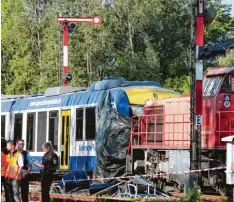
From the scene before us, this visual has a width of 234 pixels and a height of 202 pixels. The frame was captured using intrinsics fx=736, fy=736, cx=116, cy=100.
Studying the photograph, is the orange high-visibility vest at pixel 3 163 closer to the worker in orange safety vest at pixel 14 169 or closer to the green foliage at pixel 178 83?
the worker in orange safety vest at pixel 14 169

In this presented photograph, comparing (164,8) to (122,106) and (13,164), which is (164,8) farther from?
(13,164)

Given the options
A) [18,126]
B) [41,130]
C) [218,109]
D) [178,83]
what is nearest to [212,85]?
[218,109]

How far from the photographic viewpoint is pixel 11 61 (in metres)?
59.9

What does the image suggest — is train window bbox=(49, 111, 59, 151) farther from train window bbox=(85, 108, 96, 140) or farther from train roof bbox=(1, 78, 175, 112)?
train window bbox=(85, 108, 96, 140)

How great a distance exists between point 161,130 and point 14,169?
6.42 meters

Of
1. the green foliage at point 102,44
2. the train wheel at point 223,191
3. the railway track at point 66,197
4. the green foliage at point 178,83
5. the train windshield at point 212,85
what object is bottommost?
the railway track at point 66,197

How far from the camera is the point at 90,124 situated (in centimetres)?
2375

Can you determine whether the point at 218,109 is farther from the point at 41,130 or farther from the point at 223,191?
the point at 41,130

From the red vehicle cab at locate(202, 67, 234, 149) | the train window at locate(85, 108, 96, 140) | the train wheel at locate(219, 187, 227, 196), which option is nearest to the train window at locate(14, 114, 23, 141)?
the train window at locate(85, 108, 96, 140)

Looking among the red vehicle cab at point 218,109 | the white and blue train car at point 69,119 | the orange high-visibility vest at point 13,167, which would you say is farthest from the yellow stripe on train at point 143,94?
the orange high-visibility vest at point 13,167

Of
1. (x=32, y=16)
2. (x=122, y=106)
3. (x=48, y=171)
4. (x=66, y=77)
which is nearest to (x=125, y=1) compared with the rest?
(x=32, y=16)

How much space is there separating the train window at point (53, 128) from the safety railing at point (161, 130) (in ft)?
11.8

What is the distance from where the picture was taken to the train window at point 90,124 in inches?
927

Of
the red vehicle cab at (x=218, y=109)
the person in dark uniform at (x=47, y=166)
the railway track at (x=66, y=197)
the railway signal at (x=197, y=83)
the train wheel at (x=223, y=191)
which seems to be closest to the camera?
the railway signal at (x=197, y=83)
